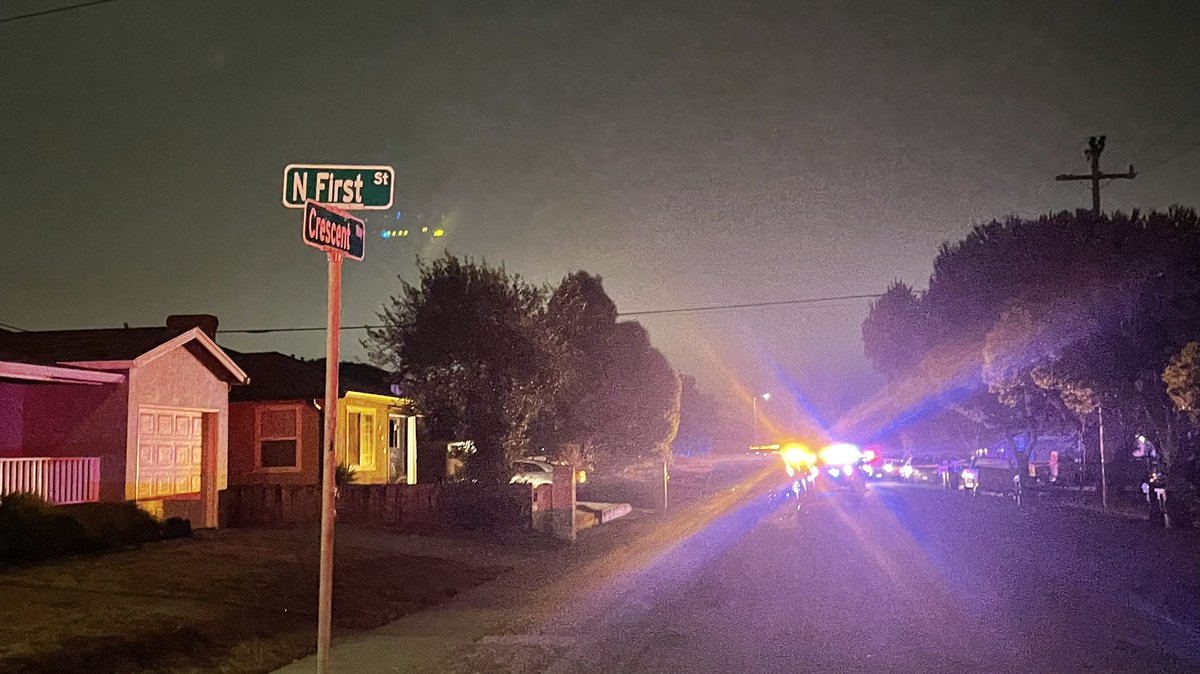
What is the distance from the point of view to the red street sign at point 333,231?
7117 mm

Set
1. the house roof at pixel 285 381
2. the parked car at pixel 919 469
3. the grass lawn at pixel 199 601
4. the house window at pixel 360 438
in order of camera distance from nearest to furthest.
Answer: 1. the grass lawn at pixel 199 601
2. the house roof at pixel 285 381
3. the house window at pixel 360 438
4. the parked car at pixel 919 469

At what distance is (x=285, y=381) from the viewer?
88.6 ft

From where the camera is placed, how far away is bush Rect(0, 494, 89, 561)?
45.6 feet

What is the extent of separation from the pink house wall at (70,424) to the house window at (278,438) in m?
7.71

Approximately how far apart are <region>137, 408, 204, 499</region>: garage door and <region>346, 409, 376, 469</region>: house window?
22.7ft

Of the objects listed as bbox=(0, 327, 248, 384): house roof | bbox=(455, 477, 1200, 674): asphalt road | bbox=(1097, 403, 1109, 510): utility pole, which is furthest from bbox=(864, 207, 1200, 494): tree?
bbox=(0, 327, 248, 384): house roof

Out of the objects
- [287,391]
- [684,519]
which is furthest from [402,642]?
[684,519]

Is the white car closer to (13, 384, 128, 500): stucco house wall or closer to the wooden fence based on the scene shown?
the wooden fence

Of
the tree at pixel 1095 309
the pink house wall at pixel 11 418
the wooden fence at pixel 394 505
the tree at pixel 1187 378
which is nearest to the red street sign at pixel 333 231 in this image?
the pink house wall at pixel 11 418

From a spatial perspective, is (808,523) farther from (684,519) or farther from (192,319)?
(192,319)

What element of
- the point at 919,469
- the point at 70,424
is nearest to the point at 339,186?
the point at 70,424

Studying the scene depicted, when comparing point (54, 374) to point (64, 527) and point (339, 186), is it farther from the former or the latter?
point (339, 186)

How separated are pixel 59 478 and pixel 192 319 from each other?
32.9ft

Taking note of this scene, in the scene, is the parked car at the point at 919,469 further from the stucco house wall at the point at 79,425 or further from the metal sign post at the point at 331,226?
the metal sign post at the point at 331,226
